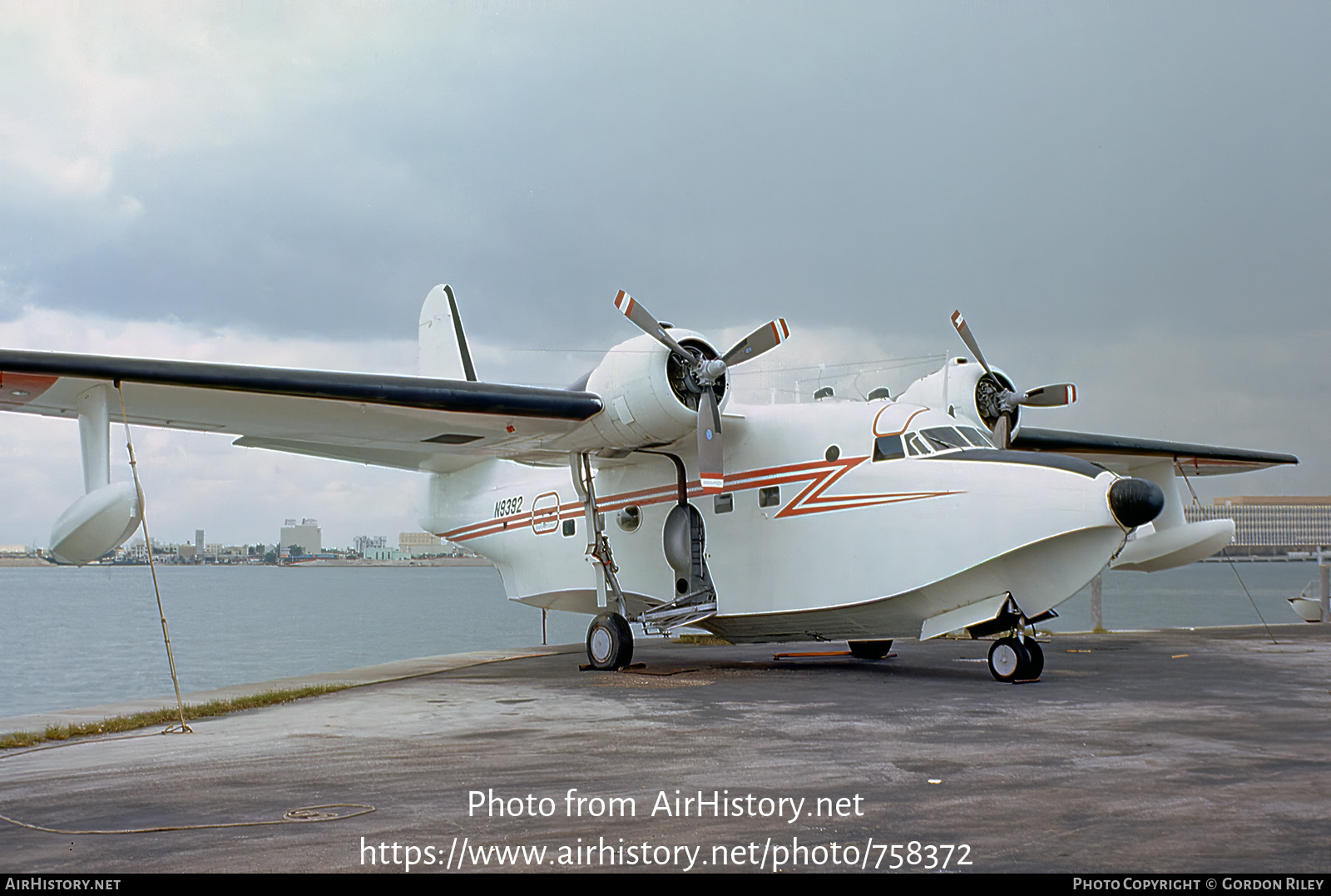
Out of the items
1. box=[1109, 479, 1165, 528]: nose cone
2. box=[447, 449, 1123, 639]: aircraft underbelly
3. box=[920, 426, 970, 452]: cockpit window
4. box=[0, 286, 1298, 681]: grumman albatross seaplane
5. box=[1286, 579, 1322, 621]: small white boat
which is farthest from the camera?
box=[1286, 579, 1322, 621]: small white boat

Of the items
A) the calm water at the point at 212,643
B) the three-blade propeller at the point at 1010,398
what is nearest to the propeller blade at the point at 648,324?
the three-blade propeller at the point at 1010,398

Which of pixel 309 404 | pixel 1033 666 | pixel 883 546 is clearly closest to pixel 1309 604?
pixel 1033 666

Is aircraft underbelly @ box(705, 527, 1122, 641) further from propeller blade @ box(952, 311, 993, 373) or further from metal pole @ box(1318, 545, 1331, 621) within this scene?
metal pole @ box(1318, 545, 1331, 621)

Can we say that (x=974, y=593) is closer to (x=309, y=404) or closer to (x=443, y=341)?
(x=309, y=404)

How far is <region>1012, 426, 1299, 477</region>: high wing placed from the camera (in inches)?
710

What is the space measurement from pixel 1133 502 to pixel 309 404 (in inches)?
363

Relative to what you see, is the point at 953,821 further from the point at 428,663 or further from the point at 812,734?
the point at 428,663

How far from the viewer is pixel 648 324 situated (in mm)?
12469

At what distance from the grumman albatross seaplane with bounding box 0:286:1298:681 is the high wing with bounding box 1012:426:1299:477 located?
3240 mm

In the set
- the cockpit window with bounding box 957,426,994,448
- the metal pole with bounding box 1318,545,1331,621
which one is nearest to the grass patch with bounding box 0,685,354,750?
the cockpit window with bounding box 957,426,994,448

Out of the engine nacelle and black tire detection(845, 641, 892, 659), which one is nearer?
the engine nacelle
